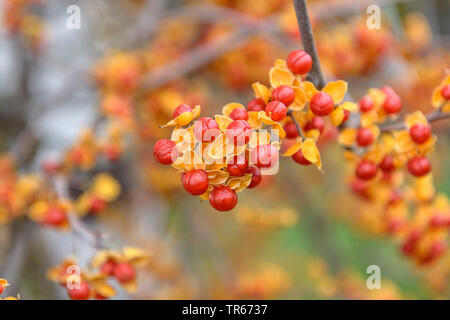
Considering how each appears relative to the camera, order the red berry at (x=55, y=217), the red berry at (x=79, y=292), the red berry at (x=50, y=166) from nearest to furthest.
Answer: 1. the red berry at (x=79, y=292)
2. the red berry at (x=55, y=217)
3. the red berry at (x=50, y=166)

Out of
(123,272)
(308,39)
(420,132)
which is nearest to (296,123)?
(308,39)

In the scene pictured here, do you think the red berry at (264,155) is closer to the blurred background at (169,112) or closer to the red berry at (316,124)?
the red berry at (316,124)

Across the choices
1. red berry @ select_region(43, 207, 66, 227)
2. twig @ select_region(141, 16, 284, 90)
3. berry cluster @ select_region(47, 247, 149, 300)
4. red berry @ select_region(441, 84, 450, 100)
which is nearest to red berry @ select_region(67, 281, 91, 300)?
berry cluster @ select_region(47, 247, 149, 300)

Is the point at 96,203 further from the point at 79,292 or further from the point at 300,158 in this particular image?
the point at 300,158

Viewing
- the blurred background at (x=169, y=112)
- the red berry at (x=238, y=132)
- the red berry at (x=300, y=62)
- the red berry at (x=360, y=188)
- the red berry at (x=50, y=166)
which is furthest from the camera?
the blurred background at (x=169, y=112)

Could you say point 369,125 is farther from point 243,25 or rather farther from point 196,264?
point 196,264

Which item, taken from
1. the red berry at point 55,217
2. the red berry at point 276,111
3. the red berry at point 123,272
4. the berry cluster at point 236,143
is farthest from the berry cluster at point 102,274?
the red berry at point 276,111
